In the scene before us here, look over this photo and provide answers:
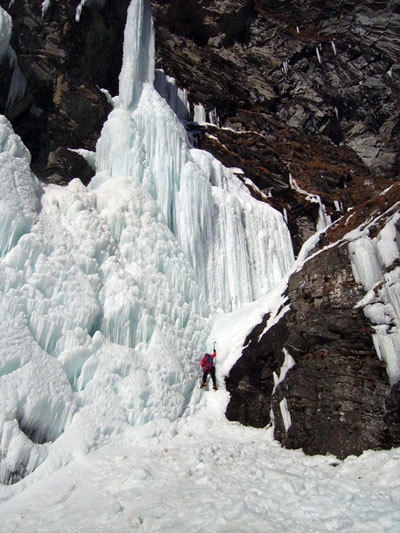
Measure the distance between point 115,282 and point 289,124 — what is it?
80.5ft

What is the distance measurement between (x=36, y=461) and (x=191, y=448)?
267 centimetres

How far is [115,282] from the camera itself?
33.7 ft

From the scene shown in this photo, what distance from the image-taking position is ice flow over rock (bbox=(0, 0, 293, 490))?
7.61 m

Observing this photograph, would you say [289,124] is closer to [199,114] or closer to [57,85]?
[199,114]

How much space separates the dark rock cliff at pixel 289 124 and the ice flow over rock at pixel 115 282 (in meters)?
2.27

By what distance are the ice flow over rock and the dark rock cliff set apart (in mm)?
2270

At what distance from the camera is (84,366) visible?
28.1 feet

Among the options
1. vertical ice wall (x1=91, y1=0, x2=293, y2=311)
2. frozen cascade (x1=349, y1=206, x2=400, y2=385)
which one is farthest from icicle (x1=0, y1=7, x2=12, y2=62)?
frozen cascade (x1=349, y1=206, x2=400, y2=385)

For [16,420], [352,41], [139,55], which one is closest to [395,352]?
[16,420]

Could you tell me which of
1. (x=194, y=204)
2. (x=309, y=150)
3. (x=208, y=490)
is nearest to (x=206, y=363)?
(x=208, y=490)

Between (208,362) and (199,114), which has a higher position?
(199,114)

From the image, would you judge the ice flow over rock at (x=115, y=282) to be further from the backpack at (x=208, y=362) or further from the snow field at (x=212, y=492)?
the snow field at (x=212, y=492)

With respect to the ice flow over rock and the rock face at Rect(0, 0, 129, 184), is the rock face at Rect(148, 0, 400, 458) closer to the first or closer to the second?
the ice flow over rock

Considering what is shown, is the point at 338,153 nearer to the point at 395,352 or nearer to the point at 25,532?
the point at 395,352
